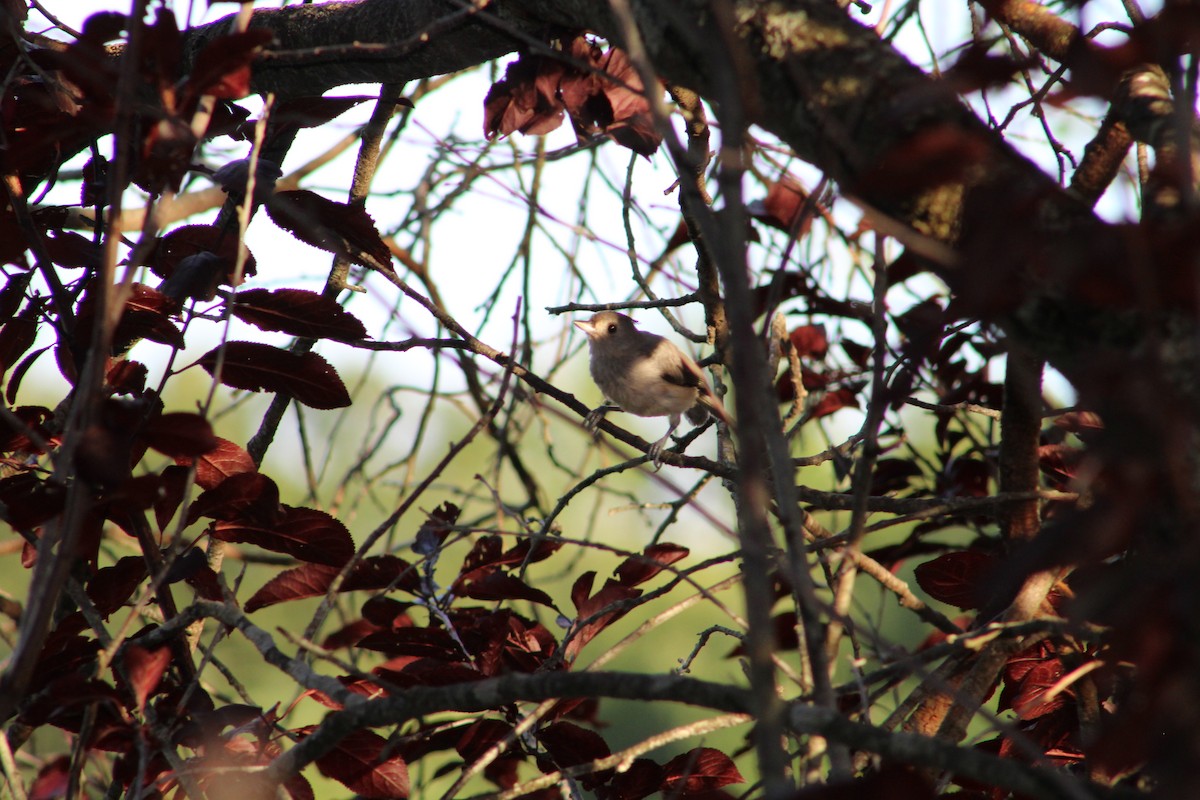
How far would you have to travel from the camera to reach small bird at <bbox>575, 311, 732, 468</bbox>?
195 inches

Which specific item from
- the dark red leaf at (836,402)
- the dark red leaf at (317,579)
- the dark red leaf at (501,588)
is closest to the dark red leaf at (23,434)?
the dark red leaf at (317,579)

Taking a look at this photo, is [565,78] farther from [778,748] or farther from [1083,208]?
[778,748]

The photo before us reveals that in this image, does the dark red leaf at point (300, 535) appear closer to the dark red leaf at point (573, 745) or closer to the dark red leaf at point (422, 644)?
the dark red leaf at point (422, 644)

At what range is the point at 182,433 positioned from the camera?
1.61 m

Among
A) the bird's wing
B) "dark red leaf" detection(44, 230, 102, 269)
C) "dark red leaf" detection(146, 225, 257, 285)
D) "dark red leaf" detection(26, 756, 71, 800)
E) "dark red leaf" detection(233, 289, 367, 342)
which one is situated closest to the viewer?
"dark red leaf" detection(26, 756, 71, 800)

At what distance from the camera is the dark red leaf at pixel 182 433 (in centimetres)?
161

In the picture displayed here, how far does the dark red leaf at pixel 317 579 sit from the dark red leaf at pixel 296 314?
0.50 metres

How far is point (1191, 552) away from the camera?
1.01 metres

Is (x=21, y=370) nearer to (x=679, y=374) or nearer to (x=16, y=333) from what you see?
(x=16, y=333)

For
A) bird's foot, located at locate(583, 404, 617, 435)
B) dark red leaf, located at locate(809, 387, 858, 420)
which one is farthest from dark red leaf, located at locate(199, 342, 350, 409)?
dark red leaf, located at locate(809, 387, 858, 420)

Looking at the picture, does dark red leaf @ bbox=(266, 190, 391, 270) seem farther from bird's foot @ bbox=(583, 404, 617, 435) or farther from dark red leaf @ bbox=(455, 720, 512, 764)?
dark red leaf @ bbox=(455, 720, 512, 764)

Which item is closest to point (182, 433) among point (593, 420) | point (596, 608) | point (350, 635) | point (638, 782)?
point (350, 635)

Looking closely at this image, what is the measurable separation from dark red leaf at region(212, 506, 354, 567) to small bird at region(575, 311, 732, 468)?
2.78m

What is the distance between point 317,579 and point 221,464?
0.33 meters
